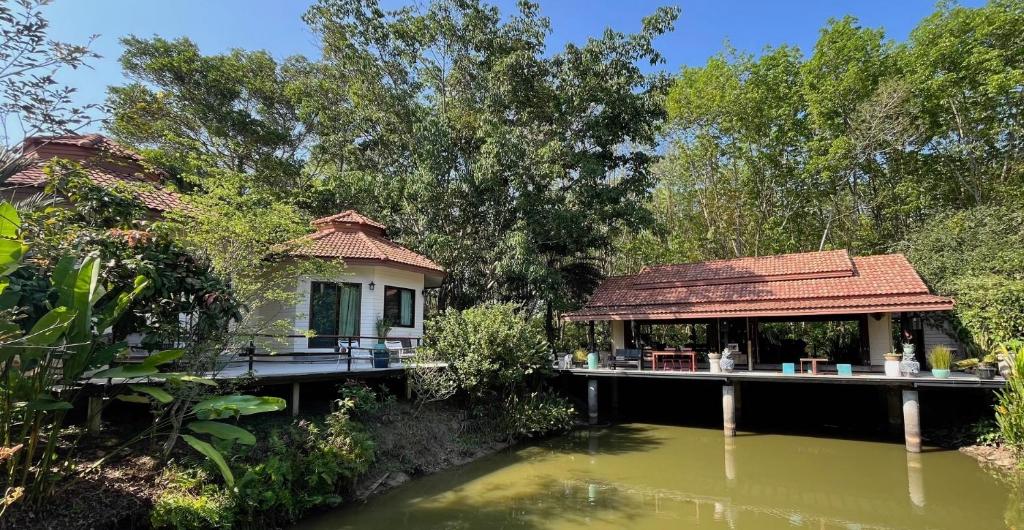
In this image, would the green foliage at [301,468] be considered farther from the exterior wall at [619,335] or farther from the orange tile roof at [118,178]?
the exterior wall at [619,335]

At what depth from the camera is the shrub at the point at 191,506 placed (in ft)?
20.3

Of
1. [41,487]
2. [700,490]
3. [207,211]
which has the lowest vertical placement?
[700,490]

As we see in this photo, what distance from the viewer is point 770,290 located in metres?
15.0

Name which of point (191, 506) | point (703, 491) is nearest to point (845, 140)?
point (703, 491)

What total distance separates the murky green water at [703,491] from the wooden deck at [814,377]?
1504mm

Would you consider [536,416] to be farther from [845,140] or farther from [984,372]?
[845,140]

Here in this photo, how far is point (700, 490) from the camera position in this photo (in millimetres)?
9164

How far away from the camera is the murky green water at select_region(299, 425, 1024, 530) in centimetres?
766

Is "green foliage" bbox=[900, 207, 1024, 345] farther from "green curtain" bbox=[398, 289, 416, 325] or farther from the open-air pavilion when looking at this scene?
"green curtain" bbox=[398, 289, 416, 325]

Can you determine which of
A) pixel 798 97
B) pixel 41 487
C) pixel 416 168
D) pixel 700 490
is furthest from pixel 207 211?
Result: pixel 798 97

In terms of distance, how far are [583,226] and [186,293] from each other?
1290 cm

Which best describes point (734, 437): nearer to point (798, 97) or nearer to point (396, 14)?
point (798, 97)

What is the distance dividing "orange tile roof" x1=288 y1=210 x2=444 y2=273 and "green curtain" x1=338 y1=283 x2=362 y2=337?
818 mm

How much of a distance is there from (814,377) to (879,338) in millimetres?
3642
